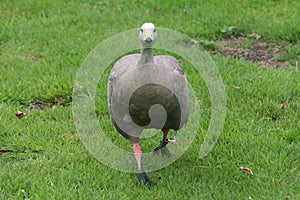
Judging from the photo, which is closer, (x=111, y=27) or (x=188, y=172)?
(x=188, y=172)

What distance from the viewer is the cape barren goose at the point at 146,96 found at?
162 inches

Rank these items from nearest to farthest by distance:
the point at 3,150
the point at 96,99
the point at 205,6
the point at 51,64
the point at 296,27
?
the point at 3,150, the point at 96,99, the point at 51,64, the point at 296,27, the point at 205,6

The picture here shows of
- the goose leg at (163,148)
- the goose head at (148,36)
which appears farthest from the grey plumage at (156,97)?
the goose leg at (163,148)

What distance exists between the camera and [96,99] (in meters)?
5.83

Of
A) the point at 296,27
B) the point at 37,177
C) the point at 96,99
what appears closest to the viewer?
the point at 37,177

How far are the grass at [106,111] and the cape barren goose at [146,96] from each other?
1.34 feet

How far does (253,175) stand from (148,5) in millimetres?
4173

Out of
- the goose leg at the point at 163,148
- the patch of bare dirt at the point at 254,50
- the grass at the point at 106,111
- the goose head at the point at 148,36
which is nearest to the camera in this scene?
the goose head at the point at 148,36

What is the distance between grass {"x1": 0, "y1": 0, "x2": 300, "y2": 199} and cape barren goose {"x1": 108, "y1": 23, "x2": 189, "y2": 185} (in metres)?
0.41

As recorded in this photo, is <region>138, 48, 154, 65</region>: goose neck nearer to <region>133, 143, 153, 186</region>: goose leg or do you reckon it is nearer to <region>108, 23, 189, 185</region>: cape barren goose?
<region>108, 23, 189, 185</region>: cape barren goose

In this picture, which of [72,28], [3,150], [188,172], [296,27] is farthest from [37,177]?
[296,27]

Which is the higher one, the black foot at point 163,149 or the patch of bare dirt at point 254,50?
the patch of bare dirt at point 254,50

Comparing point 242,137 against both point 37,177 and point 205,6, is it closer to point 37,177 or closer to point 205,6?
point 37,177

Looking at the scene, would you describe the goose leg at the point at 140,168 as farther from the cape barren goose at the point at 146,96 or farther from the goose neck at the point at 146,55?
the goose neck at the point at 146,55
